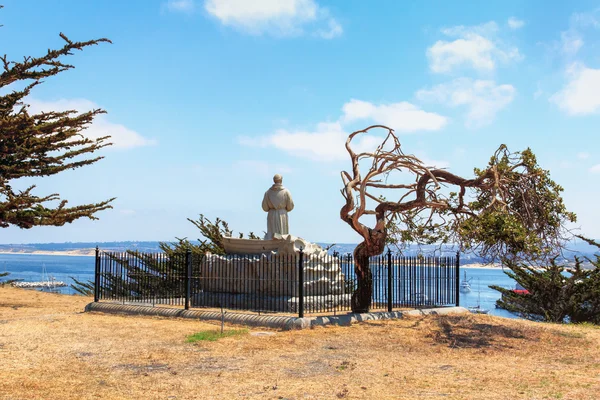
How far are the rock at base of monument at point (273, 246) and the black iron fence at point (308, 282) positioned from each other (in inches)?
7.4

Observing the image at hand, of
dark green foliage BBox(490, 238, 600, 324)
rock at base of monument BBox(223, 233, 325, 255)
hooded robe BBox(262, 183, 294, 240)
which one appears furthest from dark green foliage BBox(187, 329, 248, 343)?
dark green foliage BBox(490, 238, 600, 324)

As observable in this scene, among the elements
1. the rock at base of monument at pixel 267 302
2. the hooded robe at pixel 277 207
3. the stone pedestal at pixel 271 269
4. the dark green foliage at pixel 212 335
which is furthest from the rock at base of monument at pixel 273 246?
the dark green foliage at pixel 212 335

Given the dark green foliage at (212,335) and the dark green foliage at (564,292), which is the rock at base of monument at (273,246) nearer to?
the dark green foliage at (212,335)

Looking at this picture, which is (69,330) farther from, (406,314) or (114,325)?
(406,314)

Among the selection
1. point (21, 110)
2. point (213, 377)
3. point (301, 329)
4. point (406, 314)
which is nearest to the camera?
point (213, 377)

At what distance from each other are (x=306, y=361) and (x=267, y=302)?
550cm

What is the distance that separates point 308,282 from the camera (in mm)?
15016

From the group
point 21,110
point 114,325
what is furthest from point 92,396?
point 21,110

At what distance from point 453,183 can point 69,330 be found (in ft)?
29.5

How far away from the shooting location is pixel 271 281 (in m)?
14.8

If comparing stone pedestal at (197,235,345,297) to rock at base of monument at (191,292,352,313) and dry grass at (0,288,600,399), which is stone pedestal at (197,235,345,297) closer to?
rock at base of monument at (191,292,352,313)

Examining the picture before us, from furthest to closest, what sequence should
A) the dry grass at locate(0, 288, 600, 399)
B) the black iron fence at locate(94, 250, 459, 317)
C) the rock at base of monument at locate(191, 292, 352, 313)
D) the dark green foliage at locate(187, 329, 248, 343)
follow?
the black iron fence at locate(94, 250, 459, 317)
the rock at base of monument at locate(191, 292, 352, 313)
the dark green foliage at locate(187, 329, 248, 343)
the dry grass at locate(0, 288, 600, 399)

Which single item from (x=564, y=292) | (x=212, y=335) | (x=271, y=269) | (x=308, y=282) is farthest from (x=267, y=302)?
(x=564, y=292)

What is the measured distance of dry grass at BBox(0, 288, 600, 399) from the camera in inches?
295
